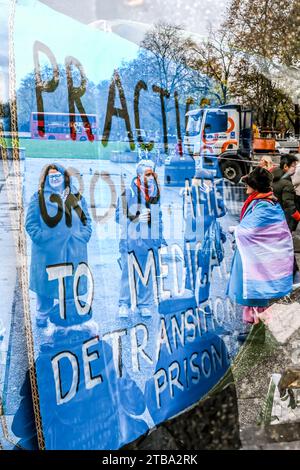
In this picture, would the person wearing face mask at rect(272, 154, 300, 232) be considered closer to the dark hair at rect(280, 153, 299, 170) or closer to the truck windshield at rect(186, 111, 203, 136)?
the dark hair at rect(280, 153, 299, 170)

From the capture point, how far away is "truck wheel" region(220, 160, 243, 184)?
2.43m

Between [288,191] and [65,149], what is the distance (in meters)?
1.23

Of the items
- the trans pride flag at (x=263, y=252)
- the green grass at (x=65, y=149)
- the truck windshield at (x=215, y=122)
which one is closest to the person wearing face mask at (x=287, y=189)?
Answer: the trans pride flag at (x=263, y=252)

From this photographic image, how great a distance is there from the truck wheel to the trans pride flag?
14cm

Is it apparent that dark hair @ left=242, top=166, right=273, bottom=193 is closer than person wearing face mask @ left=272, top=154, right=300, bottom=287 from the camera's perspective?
Yes

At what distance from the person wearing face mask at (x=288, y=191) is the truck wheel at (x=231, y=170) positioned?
0.15 meters

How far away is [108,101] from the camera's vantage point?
203 cm

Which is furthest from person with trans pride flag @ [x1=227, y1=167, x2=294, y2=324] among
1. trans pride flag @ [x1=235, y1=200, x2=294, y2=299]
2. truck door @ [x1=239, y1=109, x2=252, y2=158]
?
truck door @ [x1=239, y1=109, x2=252, y2=158]

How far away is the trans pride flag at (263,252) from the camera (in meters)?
2.44

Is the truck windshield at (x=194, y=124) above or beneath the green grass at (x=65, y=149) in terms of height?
above

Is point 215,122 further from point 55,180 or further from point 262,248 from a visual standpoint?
point 55,180

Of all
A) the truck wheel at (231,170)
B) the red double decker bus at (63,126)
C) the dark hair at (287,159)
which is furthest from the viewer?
the dark hair at (287,159)

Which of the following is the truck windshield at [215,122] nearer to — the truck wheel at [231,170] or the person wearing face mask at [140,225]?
the truck wheel at [231,170]

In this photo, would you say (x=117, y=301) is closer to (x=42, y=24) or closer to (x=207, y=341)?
(x=207, y=341)
